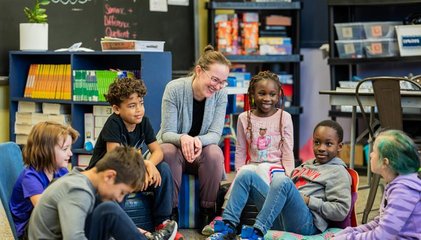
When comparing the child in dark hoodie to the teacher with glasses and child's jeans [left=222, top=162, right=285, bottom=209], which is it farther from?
the teacher with glasses

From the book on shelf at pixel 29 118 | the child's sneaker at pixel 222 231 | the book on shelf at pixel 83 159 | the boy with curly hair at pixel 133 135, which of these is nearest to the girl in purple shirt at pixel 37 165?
the boy with curly hair at pixel 133 135

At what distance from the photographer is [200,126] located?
165 inches

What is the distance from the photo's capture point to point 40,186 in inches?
118

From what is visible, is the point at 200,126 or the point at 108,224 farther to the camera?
the point at 200,126

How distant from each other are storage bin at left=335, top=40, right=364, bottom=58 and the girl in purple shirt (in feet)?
12.4

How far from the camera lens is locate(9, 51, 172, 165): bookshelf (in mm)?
5066

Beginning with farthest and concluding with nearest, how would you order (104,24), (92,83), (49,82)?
(104,24) < (49,82) < (92,83)

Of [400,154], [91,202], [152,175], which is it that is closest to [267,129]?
[152,175]

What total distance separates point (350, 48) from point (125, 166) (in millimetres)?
4026

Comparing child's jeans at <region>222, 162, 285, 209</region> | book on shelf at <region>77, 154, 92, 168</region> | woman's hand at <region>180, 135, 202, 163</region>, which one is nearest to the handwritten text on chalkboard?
book on shelf at <region>77, 154, 92, 168</region>

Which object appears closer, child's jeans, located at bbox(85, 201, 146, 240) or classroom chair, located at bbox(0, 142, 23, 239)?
child's jeans, located at bbox(85, 201, 146, 240)

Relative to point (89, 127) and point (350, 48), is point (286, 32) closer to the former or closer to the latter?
point (350, 48)

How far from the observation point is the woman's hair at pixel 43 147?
3.01 meters

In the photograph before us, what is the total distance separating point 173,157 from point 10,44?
2.11 meters
